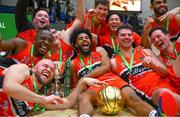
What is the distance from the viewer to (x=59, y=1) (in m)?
13.3

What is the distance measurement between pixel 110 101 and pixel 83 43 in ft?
3.91

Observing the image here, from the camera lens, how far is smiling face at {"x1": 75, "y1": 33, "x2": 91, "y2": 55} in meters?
4.25

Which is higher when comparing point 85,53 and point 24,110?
point 85,53

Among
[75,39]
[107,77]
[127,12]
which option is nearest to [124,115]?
[107,77]

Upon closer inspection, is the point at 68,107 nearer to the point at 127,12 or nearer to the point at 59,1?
the point at 59,1

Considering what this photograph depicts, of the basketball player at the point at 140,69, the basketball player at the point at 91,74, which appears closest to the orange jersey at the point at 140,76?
the basketball player at the point at 140,69

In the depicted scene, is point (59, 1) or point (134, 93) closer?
point (134, 93)

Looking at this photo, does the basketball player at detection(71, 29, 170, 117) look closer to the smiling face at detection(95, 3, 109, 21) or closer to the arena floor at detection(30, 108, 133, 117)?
the arena floor at detection(30, 108, 133, 117)

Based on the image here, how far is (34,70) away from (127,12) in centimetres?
1250

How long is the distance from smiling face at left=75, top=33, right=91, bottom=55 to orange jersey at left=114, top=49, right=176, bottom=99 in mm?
437

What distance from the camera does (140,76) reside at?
3967 millimetres

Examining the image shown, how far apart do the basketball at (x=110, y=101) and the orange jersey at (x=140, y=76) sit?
48 centimetres

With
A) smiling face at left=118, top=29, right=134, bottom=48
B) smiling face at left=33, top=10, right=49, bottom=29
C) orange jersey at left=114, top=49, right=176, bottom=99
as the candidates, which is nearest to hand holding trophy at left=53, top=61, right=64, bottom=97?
smiling face at left=33, top=10, right=49, bottom=29

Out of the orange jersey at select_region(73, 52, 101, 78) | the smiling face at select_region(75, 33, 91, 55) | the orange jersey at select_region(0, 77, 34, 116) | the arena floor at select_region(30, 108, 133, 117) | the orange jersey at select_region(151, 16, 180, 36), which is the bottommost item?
the arena floor at select_region(30, 108, 133, 117)
